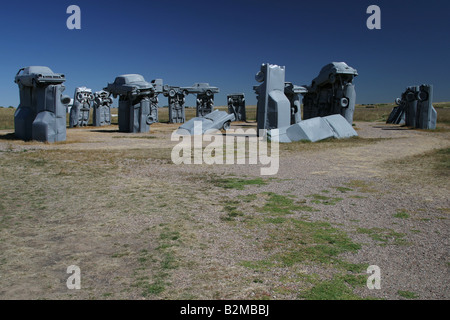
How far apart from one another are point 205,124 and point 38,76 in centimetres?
909

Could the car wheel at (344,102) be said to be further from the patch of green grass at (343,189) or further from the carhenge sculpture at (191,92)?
the patch of green grass at (343,189)

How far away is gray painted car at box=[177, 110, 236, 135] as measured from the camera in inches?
792

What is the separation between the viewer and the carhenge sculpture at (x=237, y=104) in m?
33.1

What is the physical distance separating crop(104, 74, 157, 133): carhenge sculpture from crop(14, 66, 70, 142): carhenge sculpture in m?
5.20

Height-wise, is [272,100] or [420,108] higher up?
[420,108]

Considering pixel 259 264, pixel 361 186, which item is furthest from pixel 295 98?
pixel 259 264

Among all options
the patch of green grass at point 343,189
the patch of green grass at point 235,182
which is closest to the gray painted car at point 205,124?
the patch of green grass at point 235,182

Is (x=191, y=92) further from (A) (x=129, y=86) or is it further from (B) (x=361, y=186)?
(B) (x=361, y=186)

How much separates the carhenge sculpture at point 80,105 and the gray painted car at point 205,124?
8.96 m

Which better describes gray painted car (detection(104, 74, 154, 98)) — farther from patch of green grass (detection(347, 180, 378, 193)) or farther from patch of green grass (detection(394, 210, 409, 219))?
patch of green grass (detection(394, 210, 409, 219))

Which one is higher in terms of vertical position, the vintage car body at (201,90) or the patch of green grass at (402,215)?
the vintage car body at (201,90)

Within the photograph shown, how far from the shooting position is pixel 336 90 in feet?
72.9

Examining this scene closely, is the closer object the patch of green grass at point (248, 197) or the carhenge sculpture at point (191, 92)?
the patch of green grass at point (248, 197)

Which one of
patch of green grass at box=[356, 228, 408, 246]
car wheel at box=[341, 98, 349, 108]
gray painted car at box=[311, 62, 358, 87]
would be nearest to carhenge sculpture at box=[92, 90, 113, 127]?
gray painted car at box=[311, 62, 358, 87]
